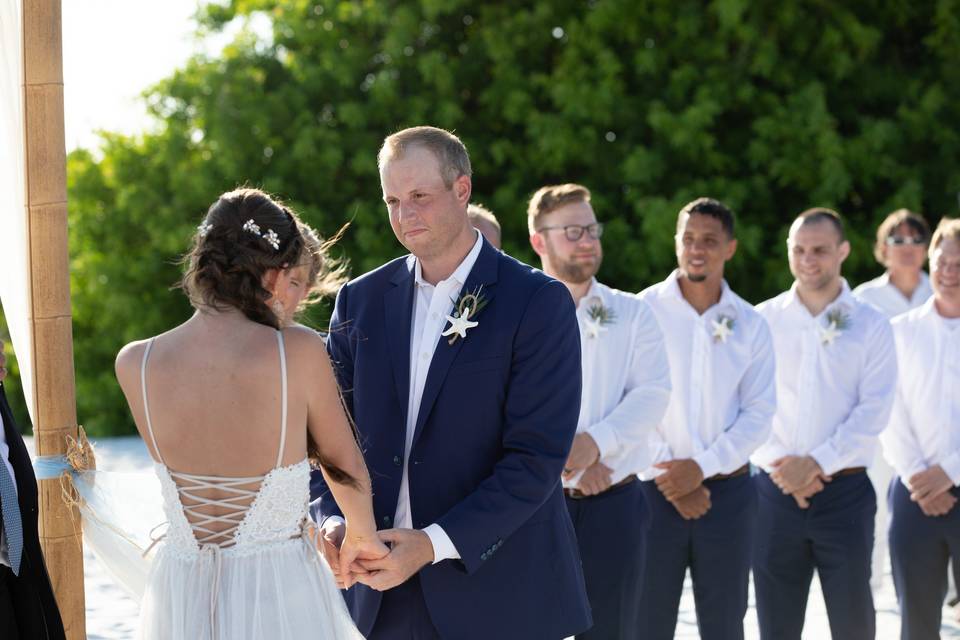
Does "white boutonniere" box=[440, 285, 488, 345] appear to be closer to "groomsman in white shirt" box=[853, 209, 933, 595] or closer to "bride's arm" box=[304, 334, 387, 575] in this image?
"bride's arm" box=[304, 334, 387, 575]

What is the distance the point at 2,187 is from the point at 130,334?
1449cm

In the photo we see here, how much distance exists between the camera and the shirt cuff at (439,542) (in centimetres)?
345

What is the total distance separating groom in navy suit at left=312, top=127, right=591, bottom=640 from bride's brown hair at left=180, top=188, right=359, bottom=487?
331 mm

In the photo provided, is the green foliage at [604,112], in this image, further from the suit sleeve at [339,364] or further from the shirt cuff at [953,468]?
the suit sleeve at [339,364]

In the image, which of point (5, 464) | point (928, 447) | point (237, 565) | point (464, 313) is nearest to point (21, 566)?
point (5, 464)

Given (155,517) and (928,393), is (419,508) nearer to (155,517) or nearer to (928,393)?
(155,517)

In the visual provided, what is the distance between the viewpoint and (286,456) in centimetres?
325

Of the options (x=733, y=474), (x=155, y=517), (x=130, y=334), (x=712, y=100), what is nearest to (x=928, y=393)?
(x=733, y=474)

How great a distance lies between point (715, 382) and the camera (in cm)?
586

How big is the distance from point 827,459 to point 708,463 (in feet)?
2.06

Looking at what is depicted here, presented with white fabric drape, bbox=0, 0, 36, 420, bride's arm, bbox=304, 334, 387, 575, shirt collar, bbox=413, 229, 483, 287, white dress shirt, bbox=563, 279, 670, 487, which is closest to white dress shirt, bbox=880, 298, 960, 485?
white dress shirt, bbox=563, 279, 670, 487

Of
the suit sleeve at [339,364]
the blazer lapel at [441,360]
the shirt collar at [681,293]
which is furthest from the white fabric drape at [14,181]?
the shirt collar at [681,293]

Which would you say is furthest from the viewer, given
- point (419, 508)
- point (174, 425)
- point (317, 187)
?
point (317, 187)

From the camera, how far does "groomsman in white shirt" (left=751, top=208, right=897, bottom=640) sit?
19.3 ft
